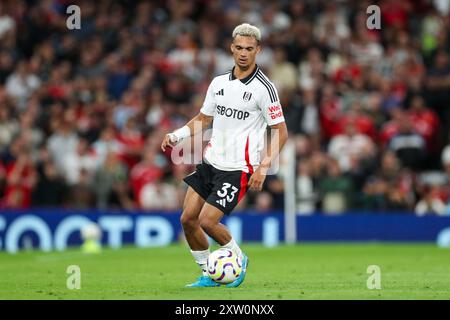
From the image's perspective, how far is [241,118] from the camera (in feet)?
41.1

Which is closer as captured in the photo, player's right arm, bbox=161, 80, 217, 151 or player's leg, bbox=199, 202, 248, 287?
player's leg, bbox=199, 202, 248, 287

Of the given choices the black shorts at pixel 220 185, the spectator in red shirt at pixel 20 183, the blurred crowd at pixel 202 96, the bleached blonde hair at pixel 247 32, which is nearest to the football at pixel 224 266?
the black shorts at pixel 220 185

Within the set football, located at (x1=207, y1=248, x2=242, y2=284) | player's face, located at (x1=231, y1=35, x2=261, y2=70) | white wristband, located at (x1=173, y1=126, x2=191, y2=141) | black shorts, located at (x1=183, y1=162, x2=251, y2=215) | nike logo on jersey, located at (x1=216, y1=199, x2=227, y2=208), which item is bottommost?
football, located at (x1=207, y1=248, x2=242, y2=284)

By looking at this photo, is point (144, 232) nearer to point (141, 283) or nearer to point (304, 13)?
point (304, 13)

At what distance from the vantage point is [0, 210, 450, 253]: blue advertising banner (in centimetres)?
2258

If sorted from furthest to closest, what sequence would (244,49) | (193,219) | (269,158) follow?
(193,219)
(244,49)
(269,158)

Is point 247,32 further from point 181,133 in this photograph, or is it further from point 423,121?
point 423,121

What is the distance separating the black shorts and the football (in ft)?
1.57

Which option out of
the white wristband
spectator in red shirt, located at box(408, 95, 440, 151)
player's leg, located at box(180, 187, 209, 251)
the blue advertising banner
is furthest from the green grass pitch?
spectator in red shirt, located at box(408, 95, 440, 151)

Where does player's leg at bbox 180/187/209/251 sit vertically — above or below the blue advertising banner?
above

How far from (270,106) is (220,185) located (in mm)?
1066

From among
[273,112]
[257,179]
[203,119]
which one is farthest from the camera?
[203,119]

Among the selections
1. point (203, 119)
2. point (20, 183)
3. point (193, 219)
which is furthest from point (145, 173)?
point (193, 219)

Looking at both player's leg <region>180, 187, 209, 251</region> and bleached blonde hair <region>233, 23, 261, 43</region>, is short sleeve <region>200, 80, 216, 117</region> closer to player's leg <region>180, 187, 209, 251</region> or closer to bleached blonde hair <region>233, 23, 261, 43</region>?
bleached blonde hair <region>233, 23, 261, 43</region>
